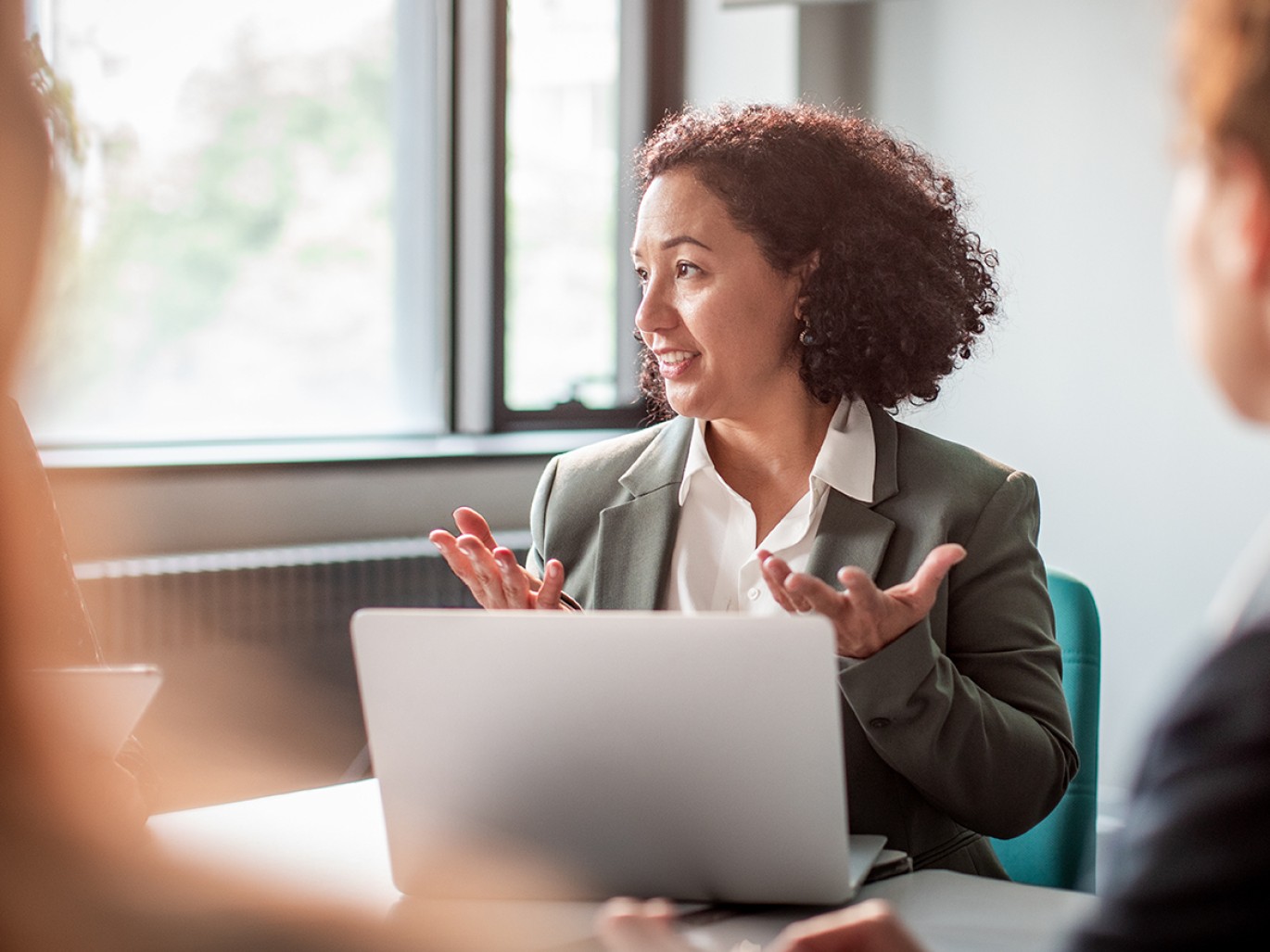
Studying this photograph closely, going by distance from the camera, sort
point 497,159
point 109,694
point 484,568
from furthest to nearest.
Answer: point 497,159, point 484,568, point 109,694

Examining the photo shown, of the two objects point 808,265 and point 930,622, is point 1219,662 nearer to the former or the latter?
point 930,622

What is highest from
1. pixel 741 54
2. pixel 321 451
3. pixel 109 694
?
pixel 741 54

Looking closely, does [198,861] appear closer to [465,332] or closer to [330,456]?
[330,456]

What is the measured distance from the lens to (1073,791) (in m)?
1.63

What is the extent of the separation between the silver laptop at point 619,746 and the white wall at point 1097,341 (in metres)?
2.36

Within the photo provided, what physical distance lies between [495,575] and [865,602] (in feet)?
1.24

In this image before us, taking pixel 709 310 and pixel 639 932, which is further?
pixel 709 310

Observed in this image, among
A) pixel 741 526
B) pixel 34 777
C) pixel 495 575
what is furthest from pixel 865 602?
pixel 34 777

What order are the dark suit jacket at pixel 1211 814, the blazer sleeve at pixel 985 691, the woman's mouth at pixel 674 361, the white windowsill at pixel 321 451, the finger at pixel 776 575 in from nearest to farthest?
the dark suit jacket at pixel 1211 814, the finger at pixel 776 575, the blazer sleeve at pixel 985 691, the woman's mouth at pixel 674 361, the white windowsill at pixel 321 451

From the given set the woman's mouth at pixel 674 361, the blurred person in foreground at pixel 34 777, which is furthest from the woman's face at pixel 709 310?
the blurred person in foreground at pixel 34 777

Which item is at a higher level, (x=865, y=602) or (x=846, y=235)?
(x=846, y=235)

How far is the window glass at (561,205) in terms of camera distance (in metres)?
3.99

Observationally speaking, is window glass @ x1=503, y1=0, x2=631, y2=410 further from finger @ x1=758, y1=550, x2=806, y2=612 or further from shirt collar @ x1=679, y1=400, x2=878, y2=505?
finger @ x1=758, y1=550, x2=806, y2=612

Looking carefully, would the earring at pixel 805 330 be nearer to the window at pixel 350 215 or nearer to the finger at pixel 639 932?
the finger at pixel 639 932
